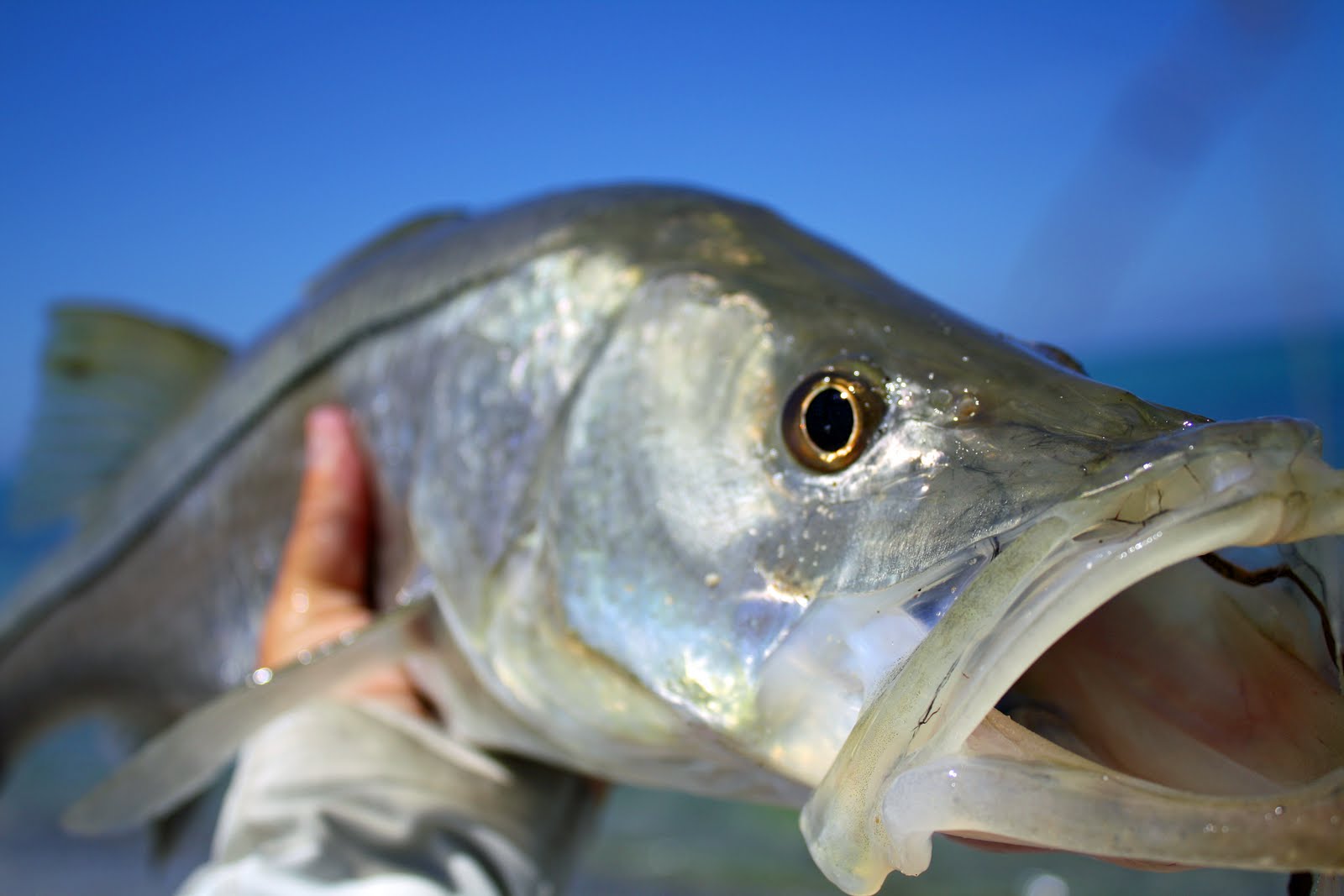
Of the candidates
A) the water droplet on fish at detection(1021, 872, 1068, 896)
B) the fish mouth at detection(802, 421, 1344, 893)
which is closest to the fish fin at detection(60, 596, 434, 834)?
the fish mouth at detection(802, 421, 1344, 893)

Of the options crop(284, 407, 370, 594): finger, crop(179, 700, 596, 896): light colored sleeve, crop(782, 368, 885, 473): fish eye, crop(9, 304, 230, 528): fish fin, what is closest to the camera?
crop(782, 368, 885, 473): fish eye

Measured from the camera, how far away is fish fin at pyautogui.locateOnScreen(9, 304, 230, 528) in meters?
3.04

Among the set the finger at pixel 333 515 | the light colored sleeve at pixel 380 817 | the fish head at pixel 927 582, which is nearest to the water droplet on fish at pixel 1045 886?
the light colored sleeve at pixel 380 817

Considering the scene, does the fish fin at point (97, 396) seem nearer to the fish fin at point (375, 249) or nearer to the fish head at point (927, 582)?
the fish fin at point (375, 249)

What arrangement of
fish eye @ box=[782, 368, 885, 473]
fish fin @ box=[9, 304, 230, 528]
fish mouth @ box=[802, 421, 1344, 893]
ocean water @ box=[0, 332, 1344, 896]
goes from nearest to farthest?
fish mouth @ box=[802, 421, 1344, 893]
fish eye @ box=[782, 368, 885, 473]
fish fin @ box=[9, 304, 230, 528]
ocean water @ box=[0, 332, 1344, 896]

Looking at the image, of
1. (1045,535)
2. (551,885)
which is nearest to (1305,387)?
(551,885)

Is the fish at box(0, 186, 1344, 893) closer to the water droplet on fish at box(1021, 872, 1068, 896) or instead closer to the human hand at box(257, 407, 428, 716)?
the human hand at box(257, 407, 428, 716)

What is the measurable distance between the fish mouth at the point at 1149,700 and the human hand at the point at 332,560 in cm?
135

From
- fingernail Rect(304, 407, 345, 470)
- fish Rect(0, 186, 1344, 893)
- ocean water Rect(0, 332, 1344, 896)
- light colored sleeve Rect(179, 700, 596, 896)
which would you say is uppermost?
fish Rect(0, 186, 1344, 893)

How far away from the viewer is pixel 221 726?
5.86ft

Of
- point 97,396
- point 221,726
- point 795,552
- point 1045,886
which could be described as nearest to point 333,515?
point 221,726

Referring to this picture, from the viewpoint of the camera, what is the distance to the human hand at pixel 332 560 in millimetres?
2105

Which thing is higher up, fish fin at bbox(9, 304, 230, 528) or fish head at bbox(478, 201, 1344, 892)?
fish head at bbox(478, 201, 1344, 892)

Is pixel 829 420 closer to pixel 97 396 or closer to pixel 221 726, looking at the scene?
pixel 221 726
